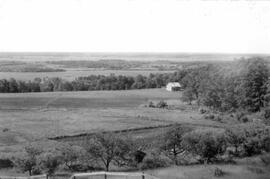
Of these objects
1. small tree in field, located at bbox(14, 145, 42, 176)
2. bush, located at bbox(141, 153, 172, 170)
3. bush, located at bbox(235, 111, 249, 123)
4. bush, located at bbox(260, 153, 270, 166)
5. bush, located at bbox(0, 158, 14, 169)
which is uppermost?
small tree in field, located at bbox(14, 145, 42, 176)

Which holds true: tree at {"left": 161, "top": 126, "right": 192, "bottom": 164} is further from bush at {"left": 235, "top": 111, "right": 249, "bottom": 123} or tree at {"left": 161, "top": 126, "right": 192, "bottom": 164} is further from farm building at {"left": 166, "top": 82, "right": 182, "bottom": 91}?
farm building at {"left": 166, "top": 82, "right": 182, "bottom": 91}

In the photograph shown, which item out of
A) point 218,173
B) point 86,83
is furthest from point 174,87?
point 218,173

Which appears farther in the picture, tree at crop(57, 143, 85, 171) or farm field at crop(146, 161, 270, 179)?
tree at crop(57, 143, 85, 171)

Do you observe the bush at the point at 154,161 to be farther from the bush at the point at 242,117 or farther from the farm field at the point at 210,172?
the bush at the point at 242,117

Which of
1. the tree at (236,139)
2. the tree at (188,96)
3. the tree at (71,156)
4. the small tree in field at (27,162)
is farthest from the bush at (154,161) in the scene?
the tree at (188,96)

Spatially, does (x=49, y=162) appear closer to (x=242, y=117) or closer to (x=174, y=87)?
(x=242, y=117)

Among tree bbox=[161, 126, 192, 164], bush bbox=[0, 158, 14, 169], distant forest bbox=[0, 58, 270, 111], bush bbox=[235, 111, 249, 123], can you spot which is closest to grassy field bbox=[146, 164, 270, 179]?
tree bbox=[161, 126, 192, 164]

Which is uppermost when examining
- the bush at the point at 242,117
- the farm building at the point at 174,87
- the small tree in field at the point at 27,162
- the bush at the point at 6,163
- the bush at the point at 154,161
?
the small tree in field at the point at 27,162
